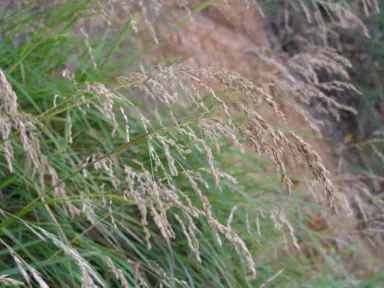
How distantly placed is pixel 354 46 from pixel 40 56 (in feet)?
8.92

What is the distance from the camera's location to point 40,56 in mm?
2271

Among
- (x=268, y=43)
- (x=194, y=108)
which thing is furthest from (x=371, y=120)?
(x=194, y=108)

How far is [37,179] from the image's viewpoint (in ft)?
6.26

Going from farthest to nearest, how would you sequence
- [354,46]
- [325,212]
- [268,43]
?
1. [354,46]
2. [268,43]
3. [325,212]

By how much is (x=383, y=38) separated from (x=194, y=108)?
225 cm

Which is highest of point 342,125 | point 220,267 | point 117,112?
point 117,112

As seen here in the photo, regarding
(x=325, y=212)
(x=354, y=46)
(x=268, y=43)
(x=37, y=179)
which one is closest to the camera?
(x=37, y=179)

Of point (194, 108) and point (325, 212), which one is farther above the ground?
point (194, 108)

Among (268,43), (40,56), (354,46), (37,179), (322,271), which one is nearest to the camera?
(37,179)

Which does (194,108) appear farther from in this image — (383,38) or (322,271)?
(383,38)

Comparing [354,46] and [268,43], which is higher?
[268,43]

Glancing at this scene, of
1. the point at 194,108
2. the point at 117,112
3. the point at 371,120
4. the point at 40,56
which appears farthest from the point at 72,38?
the point at 371,120

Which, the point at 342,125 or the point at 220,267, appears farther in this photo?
the point at 342,125

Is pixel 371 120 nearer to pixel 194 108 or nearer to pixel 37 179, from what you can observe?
pixel 194 108
